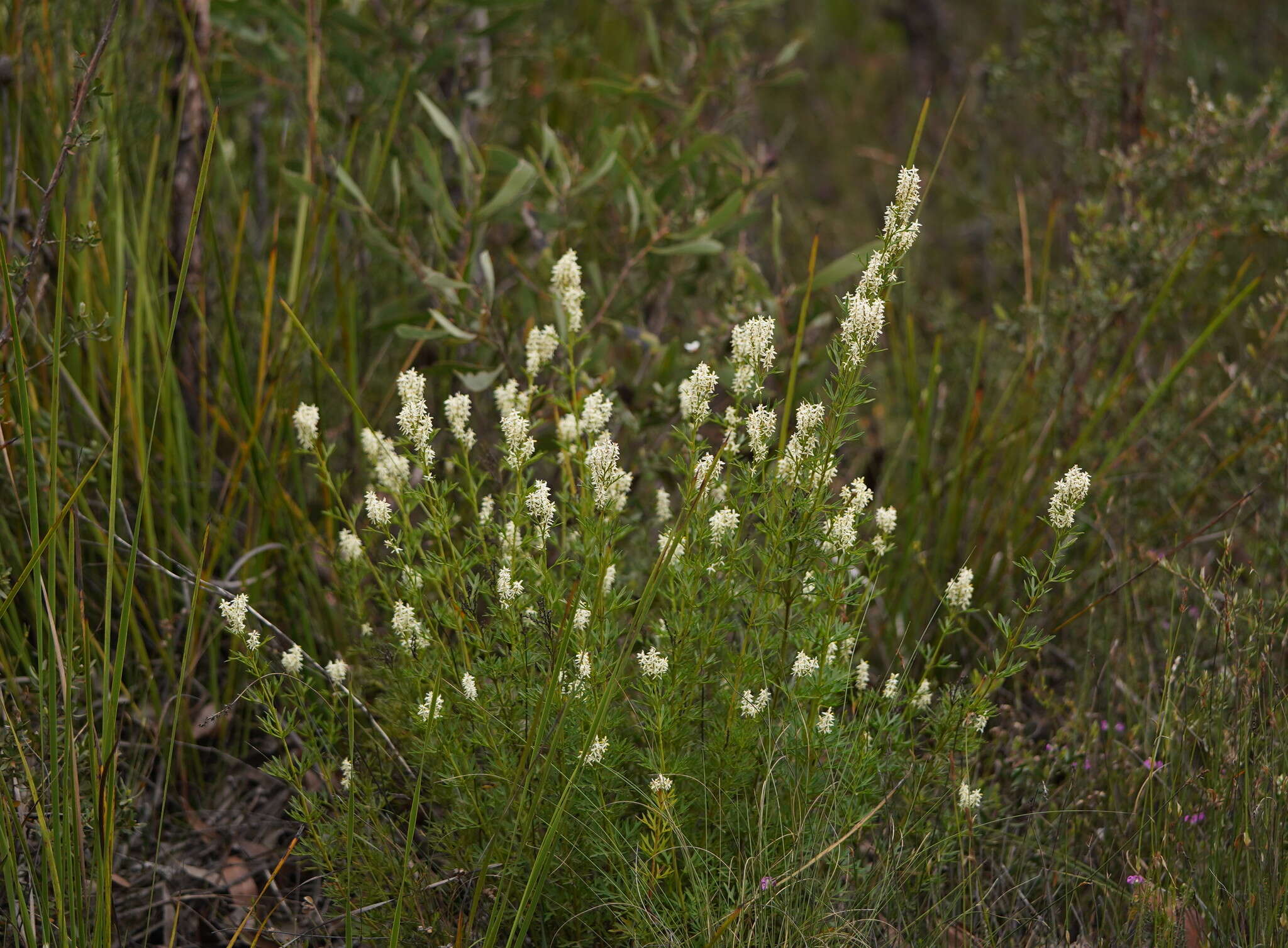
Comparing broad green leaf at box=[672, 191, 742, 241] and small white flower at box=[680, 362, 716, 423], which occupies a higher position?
small white flower at box=[680, 362, 716, 423]

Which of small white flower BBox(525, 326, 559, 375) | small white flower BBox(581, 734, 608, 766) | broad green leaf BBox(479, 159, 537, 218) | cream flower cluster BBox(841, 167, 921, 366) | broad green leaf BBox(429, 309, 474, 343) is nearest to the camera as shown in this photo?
cream flower cluster BBox(841, 167, 921, 366)

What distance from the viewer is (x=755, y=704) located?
1.68 metres

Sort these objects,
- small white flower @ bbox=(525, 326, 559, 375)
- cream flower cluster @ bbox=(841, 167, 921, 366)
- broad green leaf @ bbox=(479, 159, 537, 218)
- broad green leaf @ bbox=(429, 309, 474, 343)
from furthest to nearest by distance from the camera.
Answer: broad green leaf @ bbox=(479, 159, 537, 218) → broad green leaf @ bbox=(429, 309, 474, 343) → small white flower @ bbox=(525, 326, 559, 375) → cream flower cluster @ bbox=(841, 167, 921, 366)

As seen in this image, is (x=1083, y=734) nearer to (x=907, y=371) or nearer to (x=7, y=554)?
(x=907, y=371)

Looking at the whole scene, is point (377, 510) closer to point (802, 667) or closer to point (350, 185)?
point (802, 667)

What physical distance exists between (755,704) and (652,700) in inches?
7.6

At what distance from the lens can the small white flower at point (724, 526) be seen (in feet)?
5.36

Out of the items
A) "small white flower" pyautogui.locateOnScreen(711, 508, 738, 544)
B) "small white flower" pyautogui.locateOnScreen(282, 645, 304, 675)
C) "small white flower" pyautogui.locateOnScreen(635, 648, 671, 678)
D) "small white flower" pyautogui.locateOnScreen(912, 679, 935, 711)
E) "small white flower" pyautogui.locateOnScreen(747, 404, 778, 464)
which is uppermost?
"small white flower" pyautogui.locateOnScreen(747, 404, 778, 464)

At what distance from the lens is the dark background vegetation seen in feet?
5.82

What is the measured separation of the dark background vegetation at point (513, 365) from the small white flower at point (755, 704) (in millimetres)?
370

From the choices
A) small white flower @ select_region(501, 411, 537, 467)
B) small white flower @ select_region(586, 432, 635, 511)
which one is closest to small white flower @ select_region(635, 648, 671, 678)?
small white flower @ select_region(586, 432, 635, 511)

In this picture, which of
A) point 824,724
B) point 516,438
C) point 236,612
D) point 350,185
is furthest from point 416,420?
point 350,185

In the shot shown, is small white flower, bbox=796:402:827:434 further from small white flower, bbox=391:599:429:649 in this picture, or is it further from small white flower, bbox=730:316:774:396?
small white flower, bbox=391:599:429:649

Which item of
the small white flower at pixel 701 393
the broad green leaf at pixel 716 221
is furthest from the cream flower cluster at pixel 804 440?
the broad green leaf at pixel 716 221
